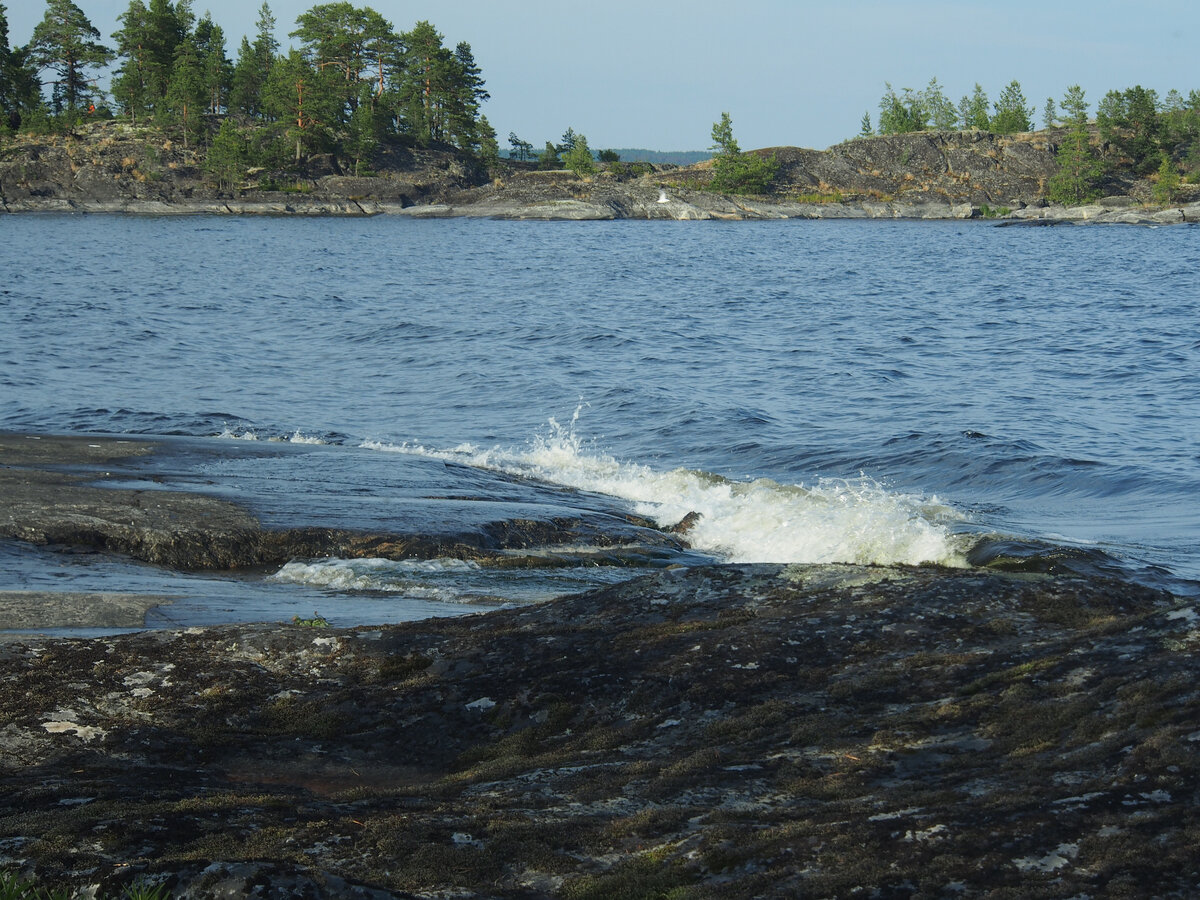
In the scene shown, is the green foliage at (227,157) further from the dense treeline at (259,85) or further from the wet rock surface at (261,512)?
the wet rock surface at (261,512)

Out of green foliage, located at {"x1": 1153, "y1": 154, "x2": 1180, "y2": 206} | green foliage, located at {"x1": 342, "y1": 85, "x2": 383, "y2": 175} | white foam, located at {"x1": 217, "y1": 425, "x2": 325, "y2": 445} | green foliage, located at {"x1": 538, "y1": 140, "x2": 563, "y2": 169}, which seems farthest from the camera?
green foliage, located at {"x1": 538, "y1": 140, "x2": 563, "y2": 169}

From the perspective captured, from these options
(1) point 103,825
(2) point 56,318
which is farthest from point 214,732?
(2) point 56,318

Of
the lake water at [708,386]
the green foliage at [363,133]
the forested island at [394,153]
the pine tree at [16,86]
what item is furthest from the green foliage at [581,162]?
the lake water at [708,386]

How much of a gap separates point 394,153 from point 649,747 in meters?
129

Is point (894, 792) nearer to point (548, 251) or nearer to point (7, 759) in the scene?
point (7, 759)

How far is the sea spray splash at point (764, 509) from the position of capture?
11398mm

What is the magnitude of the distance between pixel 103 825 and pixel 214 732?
1323mm

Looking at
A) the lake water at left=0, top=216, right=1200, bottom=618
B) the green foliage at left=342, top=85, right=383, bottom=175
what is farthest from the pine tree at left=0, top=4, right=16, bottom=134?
the lake water at left=0, top=216, right=1200, bottom=618

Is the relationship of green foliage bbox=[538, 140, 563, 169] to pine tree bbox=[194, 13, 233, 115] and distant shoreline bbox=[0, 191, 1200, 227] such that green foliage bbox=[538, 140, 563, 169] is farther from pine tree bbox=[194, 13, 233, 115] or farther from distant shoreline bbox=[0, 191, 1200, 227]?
pine tree bbox=[194, 13, 233, 115]

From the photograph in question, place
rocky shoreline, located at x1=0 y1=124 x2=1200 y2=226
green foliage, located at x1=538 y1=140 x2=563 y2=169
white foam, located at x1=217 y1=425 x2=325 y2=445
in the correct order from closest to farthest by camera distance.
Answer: white foam, located at x1=217 y1=425 x2=325 y2=445 < rocky shoreline, located at x1=0 y1=124 x2=1200 y2=226 < green foliage, located at x1=538 y1=140 x2=563 y2=169

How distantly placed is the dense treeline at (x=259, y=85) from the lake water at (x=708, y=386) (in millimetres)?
67009

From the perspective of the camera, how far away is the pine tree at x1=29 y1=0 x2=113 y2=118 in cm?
11975

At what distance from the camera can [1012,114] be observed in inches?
6196

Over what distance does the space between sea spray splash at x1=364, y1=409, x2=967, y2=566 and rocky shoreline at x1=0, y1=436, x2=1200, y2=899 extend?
541 cm
